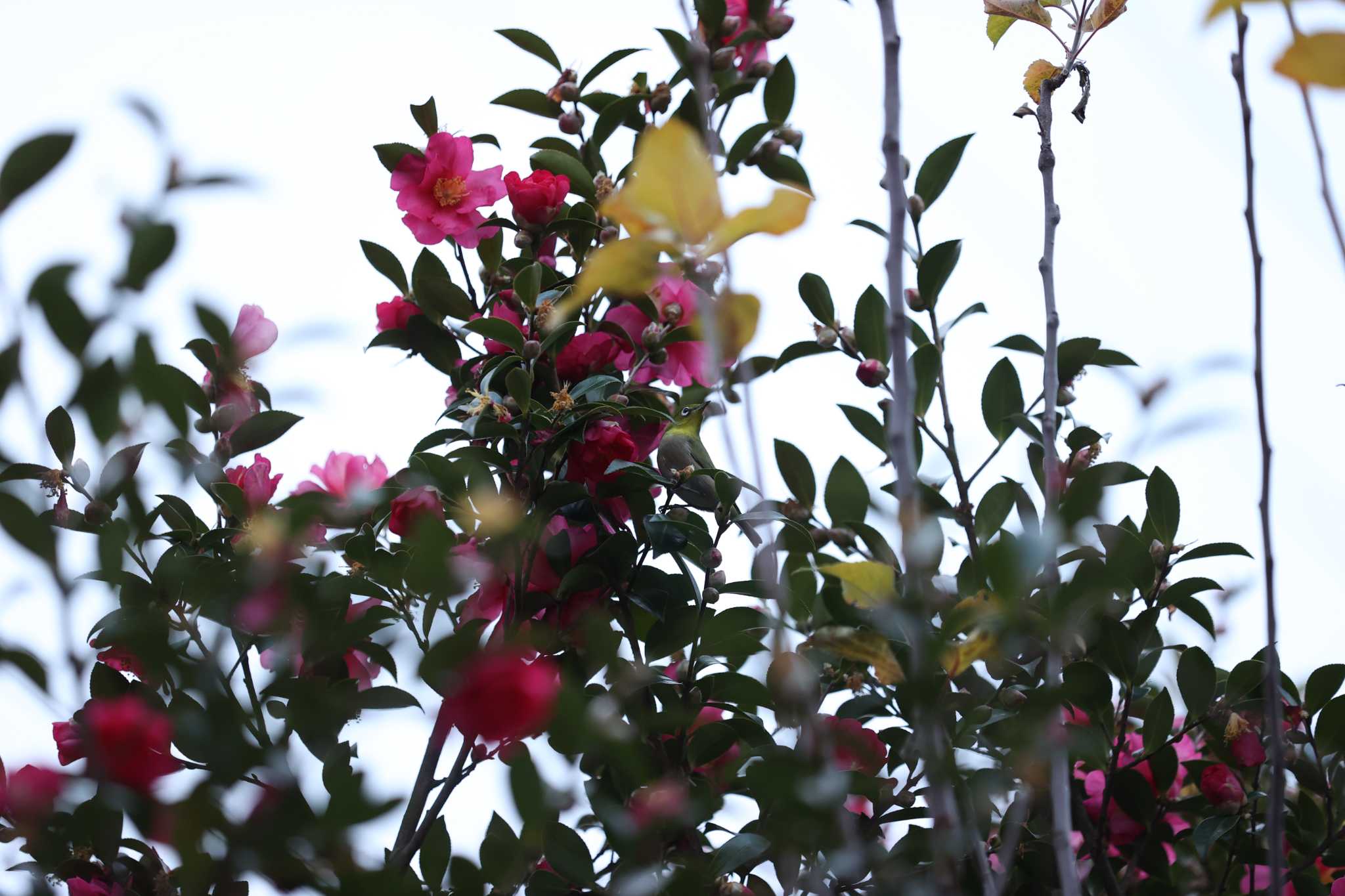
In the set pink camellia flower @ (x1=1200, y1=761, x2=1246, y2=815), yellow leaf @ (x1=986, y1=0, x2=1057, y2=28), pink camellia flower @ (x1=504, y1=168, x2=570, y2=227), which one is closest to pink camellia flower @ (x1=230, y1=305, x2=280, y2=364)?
pink camellia flower @ (x1=504, y1=168, x2=570, y2=227)

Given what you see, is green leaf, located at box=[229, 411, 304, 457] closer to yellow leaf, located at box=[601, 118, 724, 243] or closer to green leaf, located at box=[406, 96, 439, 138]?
green leaf, located at box=[406, 96, 439, 138]

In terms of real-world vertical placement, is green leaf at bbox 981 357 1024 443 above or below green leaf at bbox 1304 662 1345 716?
above

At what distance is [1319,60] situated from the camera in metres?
0.37

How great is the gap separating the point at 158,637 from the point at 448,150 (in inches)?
25.1

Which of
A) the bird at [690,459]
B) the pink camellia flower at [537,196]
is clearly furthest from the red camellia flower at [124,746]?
the pink camellia flower at [537,196]

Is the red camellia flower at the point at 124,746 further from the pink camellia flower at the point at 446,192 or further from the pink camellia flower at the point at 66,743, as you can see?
the pink camellia flower at the point at 446,192

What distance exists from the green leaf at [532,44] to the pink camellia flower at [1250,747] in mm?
849

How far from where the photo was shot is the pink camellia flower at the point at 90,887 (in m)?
0.75

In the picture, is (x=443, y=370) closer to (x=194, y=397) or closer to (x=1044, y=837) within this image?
(x=194, y=397)

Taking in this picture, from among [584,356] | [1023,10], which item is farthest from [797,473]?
[1023,10]

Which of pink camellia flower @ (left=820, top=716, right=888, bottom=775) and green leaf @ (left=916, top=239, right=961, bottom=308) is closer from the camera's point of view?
pink camellia flower @ (left=820, top=716, right=888, bottom=775)

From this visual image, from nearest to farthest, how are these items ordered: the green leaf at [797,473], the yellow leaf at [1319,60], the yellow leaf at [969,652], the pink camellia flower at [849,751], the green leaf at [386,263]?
the yellow leaf at [1319,60]
the yellow leaf at [969,652]
the pink camellia flower at [849,751]
the green leaf at [797,473]
the green leaf at [386,263]

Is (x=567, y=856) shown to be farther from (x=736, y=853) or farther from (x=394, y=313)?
(x=394, y=313)

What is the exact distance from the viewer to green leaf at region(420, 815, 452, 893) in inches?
27.4
